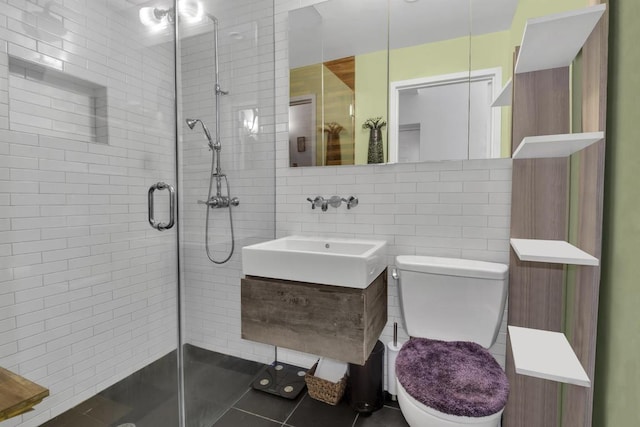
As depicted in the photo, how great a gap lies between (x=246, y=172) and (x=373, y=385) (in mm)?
1458

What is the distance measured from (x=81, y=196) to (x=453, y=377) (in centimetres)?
187

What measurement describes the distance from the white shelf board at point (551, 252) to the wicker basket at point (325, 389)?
122 cm

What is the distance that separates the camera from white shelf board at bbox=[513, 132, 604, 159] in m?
0.89

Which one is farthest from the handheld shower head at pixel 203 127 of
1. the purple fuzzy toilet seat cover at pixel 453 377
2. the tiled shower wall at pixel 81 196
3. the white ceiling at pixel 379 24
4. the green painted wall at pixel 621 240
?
the green painted wall at pixel 621 240

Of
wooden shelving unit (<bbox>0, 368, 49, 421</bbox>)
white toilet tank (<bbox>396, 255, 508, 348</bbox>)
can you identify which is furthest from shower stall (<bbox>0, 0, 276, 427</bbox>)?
white toilet tank (<bbox>396, 255, 508, 348</bbox>)

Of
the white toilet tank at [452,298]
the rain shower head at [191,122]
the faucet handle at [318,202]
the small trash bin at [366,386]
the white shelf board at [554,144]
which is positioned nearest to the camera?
the white shelf board at [554,144]

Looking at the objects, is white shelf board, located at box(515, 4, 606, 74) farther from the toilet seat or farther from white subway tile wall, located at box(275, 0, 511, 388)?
the toilet seat

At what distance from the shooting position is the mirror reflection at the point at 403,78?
1.63 m

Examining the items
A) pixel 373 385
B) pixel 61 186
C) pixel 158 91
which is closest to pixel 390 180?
pixel 373 385

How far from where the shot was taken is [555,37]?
3.35 ft

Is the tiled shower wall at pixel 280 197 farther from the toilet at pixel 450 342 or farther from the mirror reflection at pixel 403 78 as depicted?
the toilet at pixel 450 342

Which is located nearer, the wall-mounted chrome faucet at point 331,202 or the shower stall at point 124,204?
the shower stall at point 124,204

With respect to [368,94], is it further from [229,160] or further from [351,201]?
[229,160]

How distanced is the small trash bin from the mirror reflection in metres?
1.17
